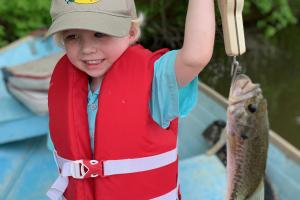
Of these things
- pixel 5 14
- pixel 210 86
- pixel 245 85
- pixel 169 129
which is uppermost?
pixel 245 85

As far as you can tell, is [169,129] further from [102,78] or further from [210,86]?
[210,86]

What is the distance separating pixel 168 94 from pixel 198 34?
24 cm

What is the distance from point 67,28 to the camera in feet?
4.86

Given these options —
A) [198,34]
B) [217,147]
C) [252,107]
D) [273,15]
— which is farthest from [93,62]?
[273,15]

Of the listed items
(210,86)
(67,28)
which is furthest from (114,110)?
(210,86)

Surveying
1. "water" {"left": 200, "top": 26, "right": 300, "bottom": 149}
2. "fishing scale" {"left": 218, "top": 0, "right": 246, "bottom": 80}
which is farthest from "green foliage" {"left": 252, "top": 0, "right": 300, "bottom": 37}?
"fishing scale" {"left": 218, "top": 0, "right": 246, "bottom": 80}

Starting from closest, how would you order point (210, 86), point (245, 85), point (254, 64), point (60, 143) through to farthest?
point (245, 85) → point (60, 143) → point (210, 86) → point (254, 64)

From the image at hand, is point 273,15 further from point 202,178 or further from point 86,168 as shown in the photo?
point 86,168

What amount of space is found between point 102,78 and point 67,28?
0.87 ft

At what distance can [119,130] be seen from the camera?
1628 mm

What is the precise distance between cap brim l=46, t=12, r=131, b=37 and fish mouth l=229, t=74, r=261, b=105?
38 cm

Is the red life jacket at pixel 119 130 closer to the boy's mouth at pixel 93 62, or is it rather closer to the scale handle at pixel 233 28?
the boy's mouth at pixel 93 62

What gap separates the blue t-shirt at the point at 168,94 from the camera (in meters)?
1.47

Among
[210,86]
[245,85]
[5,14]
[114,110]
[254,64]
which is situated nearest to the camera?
[245,85]
